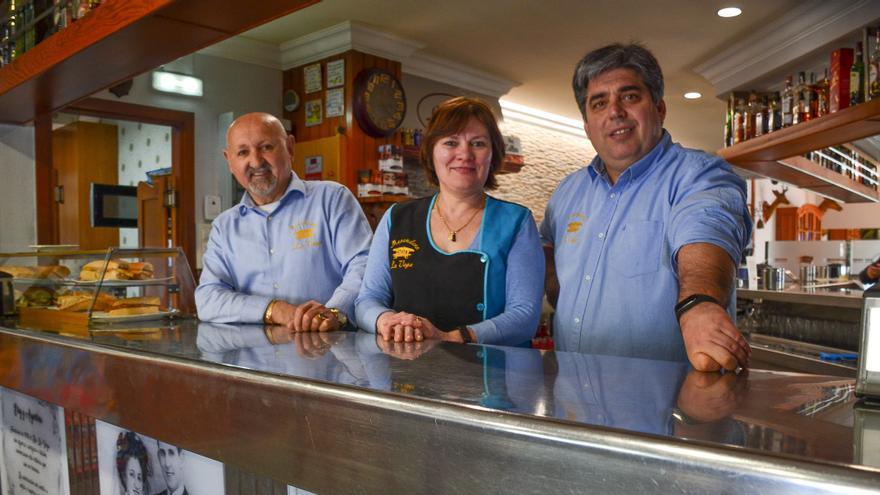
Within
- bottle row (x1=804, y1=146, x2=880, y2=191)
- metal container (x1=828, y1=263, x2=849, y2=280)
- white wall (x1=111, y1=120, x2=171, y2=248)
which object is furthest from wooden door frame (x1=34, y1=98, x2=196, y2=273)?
metal container (x1=828, y1=263, x2=849, y2=280)

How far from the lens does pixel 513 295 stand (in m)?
1.61

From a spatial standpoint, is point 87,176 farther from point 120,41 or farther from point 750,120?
point 750,120

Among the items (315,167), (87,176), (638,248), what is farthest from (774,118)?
(87,176)

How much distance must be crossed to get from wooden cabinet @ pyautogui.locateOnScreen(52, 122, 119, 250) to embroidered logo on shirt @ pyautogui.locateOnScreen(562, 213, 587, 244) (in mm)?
7453

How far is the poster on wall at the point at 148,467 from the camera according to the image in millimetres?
1292

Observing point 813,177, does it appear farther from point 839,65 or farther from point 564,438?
point 564,438

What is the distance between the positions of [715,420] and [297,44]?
18.4 feet

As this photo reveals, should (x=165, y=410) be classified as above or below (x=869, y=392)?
below

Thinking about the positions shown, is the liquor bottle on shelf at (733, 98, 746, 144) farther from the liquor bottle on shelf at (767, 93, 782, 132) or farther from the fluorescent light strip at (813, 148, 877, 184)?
the fluorescent light strip at (813, 148, 877, 184)

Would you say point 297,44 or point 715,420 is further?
point 297,44

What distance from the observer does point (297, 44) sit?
571 cm

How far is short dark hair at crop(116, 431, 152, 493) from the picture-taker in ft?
4.67

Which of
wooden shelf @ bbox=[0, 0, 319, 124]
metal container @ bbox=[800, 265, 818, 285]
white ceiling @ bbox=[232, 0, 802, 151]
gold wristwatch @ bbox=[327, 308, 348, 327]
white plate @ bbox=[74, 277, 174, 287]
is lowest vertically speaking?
metal container @ bbox=[800, 265, 818, 285]

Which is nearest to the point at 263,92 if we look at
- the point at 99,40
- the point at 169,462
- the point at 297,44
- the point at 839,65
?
the point at 297,44
